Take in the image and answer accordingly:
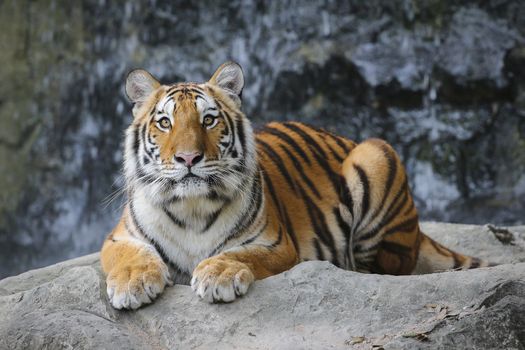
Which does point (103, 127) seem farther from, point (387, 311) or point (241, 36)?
point (387, 311)

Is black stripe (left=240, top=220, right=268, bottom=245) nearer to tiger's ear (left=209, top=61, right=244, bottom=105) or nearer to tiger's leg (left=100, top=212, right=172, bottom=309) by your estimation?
tiger's leg (left=100, top=212, right=172, bottom=309)

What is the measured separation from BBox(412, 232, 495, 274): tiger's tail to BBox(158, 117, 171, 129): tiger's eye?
5.60 feet

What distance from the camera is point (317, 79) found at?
9312mm

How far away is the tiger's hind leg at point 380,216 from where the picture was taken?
4.78m

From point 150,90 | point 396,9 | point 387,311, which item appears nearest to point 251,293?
point 387,311

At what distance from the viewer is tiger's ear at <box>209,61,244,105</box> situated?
14.2 feet

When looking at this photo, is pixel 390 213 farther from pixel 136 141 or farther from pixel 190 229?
pixel 136 141

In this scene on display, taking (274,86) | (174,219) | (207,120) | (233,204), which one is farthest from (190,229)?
(274,86)

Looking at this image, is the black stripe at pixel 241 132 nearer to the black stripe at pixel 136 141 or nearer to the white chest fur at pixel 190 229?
the white chest fur at pixel 190 229

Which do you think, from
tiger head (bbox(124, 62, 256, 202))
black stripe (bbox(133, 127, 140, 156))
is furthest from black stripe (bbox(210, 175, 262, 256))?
black stripe (bbox(133, 127, 140, 156))

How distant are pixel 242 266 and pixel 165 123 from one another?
80 cm

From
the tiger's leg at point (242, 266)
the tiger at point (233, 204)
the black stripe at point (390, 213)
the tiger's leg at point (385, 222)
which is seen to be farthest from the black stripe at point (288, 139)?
the tiger's leg at point (242, 266)

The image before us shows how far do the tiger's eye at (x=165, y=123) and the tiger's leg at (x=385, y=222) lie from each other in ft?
4.22

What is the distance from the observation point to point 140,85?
4.29 metres
